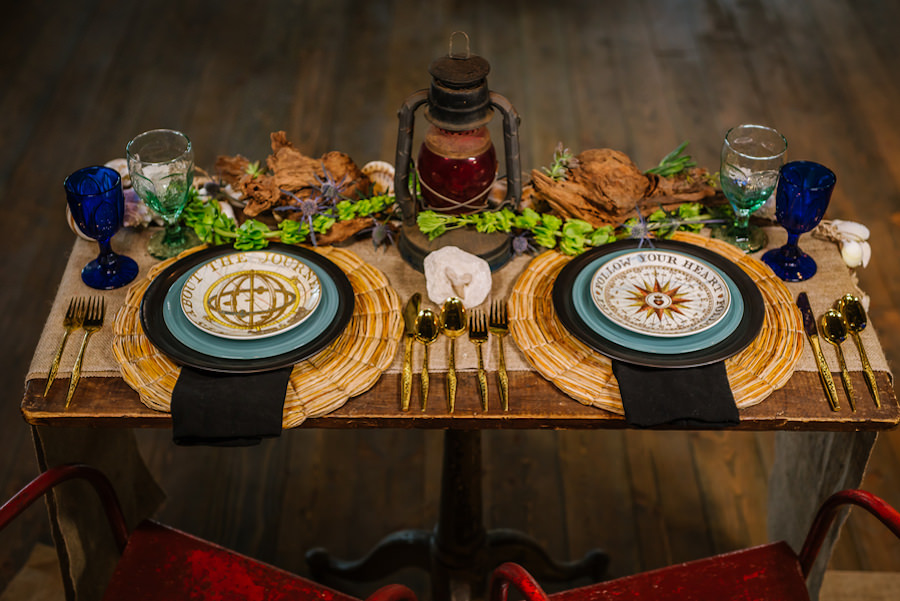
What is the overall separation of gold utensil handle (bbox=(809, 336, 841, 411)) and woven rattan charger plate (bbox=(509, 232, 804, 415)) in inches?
0.8

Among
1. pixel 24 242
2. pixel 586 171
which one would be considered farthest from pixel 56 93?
pixel 586 171

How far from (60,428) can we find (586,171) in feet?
3.07

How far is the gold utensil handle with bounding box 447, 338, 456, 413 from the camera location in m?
1.24

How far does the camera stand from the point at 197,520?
81.9 inches

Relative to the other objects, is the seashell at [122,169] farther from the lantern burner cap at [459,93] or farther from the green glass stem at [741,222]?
the green glass stem at [741,222]

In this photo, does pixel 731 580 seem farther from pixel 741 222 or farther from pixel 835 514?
pixel 741 222

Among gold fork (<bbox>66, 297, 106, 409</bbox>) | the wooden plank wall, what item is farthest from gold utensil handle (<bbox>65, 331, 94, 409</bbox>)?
the wooden plank wall

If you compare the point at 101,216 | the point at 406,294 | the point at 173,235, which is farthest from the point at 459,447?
the point at 101,216

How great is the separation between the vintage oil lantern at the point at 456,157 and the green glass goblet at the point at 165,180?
0.34 meters

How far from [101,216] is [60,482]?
40 cm

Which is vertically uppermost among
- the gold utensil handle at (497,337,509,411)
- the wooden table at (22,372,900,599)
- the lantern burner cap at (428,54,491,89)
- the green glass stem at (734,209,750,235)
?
the lantern burner cap at (428,54,491,89)

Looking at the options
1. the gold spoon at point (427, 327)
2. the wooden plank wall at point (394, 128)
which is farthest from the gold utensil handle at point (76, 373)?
the wooden plank wall at point (394, 128)

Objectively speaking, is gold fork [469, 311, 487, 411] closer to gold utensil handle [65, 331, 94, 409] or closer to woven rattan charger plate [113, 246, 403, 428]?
woven rattan charger plate [113, 246, 403, 428]

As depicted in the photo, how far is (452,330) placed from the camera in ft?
4.35
